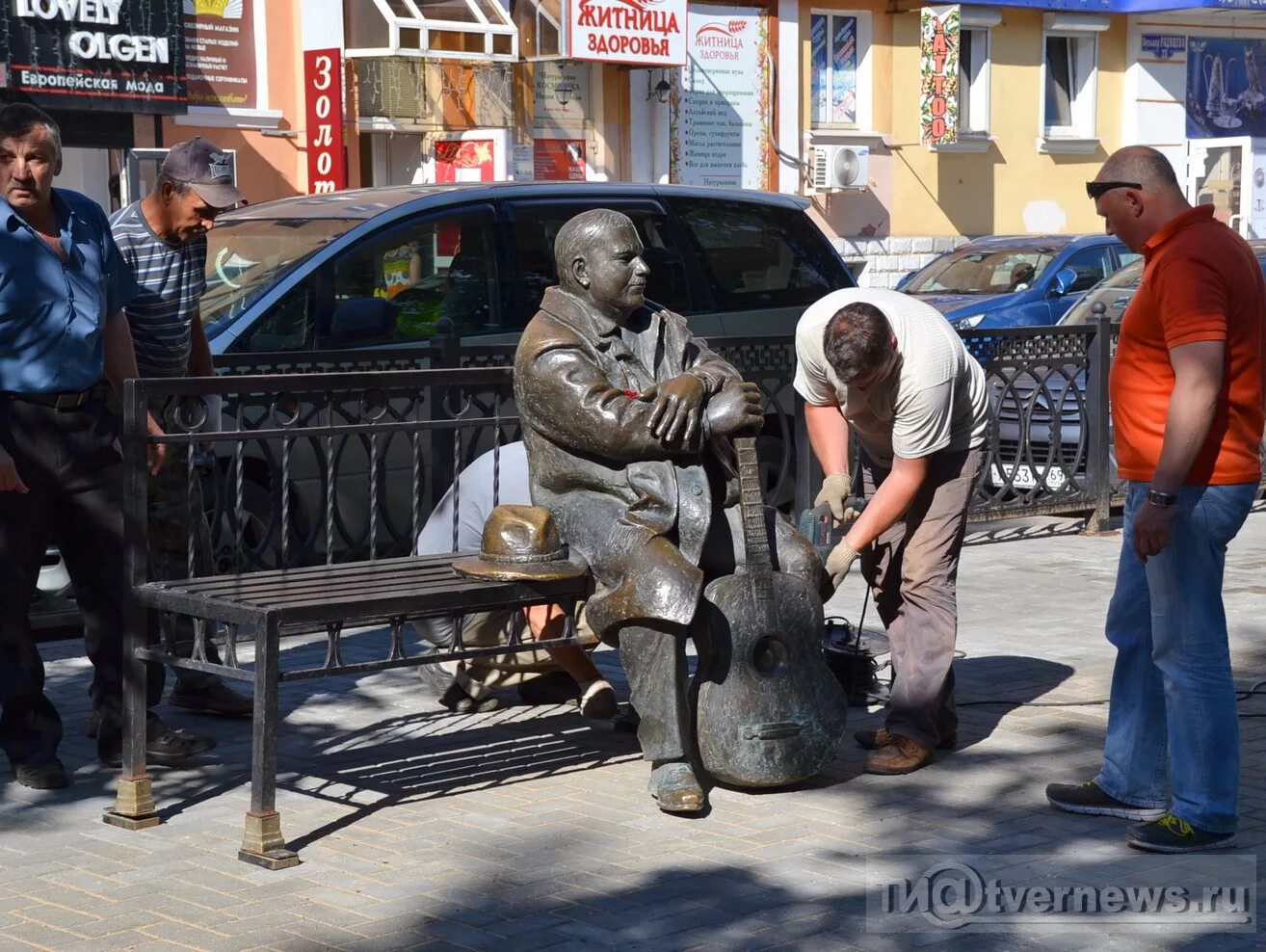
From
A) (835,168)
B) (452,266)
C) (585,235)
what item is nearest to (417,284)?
(452,266)

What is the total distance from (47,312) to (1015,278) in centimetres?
1279

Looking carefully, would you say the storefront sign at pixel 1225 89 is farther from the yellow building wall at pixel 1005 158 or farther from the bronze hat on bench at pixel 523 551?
the bronze hat on bench at pixel 523 551

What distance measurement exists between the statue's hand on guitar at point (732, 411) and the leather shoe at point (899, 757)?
1120 millimetres

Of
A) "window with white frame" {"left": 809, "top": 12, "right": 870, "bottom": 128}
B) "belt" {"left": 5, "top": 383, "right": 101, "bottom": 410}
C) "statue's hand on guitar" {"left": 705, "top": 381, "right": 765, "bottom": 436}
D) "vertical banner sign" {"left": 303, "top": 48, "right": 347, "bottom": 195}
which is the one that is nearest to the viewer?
"statue's hand on guitar" {"left": 705, "top": 381, "right": 765, "bottom": 436}

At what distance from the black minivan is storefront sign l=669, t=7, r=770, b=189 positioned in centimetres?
1353

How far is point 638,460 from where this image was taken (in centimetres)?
541

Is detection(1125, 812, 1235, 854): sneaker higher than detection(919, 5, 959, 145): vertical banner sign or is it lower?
lower

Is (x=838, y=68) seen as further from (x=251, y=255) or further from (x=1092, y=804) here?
(x=1092, y=804)

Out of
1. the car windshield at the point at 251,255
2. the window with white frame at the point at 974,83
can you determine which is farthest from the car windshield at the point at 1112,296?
the window with white frame at the point at 974,83

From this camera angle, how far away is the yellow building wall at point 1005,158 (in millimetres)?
25703

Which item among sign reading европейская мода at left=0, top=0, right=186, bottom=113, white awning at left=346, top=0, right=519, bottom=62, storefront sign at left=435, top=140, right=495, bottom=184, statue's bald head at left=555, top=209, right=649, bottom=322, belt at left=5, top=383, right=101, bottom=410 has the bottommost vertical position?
belt at left=5, top=383, right=101, bottom=410

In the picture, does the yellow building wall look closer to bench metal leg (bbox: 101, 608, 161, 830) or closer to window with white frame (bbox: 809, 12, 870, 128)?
window with white frame (bbox: 809, 12, 870, 128)

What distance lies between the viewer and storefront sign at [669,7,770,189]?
23453mm

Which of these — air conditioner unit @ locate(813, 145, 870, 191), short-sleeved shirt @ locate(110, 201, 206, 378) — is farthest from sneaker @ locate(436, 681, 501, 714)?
air conditioner unit @ locate(813, 145, 870, 191)
